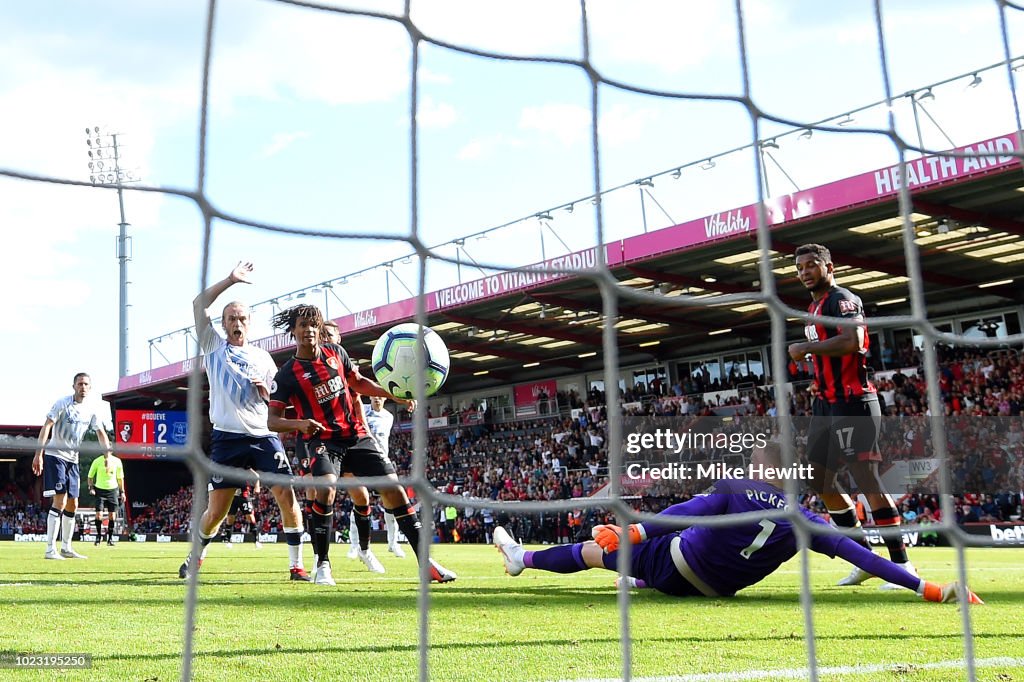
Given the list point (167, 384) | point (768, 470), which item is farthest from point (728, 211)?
point (167, 384)

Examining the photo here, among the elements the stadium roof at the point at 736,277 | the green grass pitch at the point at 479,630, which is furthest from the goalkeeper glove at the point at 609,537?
the stadium roof at the point at 736,277

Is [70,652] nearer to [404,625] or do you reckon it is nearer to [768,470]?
[404,625]

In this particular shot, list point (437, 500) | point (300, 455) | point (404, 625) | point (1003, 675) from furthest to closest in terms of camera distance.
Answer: point (300, 455), point (404, 625), point (1003, 675), point (437, 500)

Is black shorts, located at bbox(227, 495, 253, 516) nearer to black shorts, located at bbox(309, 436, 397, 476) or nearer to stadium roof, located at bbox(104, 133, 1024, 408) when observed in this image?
black shorts, located at bbox(309, 436, 397, 476)

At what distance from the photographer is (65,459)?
743cm

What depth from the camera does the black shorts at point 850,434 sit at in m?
4.47

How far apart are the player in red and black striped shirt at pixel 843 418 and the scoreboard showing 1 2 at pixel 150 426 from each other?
21.9 meters

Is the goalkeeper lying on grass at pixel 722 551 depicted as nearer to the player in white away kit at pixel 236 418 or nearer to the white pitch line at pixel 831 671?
the white pitch line at pixel 831 671

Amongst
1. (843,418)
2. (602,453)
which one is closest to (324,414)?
(843,418)

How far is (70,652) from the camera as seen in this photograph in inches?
103

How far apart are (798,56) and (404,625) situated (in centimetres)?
221

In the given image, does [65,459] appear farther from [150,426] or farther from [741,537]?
[150,426]

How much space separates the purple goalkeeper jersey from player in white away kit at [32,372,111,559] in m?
4.03

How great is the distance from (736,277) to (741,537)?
1379cm
